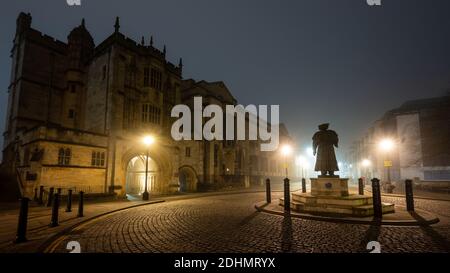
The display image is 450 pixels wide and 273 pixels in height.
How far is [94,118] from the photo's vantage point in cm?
2194

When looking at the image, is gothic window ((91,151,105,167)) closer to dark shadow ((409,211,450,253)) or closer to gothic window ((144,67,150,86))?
gothic window ((144,67,150,86))

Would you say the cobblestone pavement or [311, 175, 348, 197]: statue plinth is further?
[311, 175, 348, 197]: statue plinth

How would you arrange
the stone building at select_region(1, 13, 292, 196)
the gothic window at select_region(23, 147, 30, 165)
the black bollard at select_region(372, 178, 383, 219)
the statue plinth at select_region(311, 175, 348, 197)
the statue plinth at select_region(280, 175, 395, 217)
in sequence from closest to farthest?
the black bollard at select_region(372, 178, 383, 219) → the statue plinth at select_region(280, 175, 395, 217) → the statue plinth at select_region(311, 175, 348, 197) → the gothic window at select_region(23, 147, 30, 165) → the stone building at select_region(1, 13, 292, 196)

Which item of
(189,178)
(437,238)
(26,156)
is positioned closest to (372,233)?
(437,238)

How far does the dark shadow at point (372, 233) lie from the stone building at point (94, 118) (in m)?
17.5

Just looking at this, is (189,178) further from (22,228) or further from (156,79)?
(22,228)

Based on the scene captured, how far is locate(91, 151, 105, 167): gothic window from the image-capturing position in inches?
729

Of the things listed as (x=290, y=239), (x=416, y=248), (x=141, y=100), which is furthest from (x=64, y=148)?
(x=416, y=248)

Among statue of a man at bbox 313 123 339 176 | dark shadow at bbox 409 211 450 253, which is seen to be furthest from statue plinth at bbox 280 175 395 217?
dark shadow at bbox 409 211 450 253

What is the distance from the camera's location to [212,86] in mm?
36781

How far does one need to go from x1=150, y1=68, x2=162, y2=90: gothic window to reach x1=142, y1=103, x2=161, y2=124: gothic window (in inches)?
98.3

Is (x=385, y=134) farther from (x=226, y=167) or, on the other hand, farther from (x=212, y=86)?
(x=212, y=86)

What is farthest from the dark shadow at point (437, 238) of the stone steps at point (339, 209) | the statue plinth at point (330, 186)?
the statue plinth at point (330, 186)

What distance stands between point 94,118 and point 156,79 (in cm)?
752
